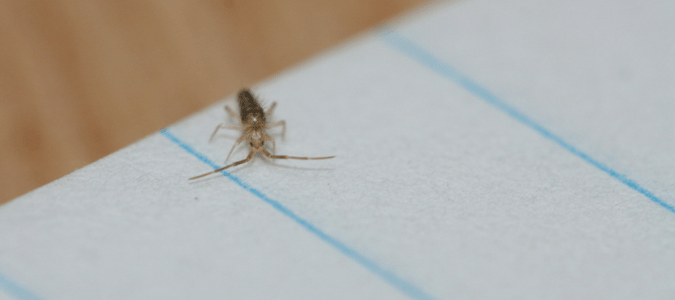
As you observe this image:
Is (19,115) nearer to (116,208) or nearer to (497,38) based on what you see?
(116,208)

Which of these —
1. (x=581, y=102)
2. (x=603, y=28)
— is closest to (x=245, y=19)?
(x=581, y=102)

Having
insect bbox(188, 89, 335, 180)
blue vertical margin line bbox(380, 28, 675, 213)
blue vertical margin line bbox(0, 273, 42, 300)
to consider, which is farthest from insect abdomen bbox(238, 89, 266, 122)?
blue vertical margin line bbox(0, 273, 42, 300)

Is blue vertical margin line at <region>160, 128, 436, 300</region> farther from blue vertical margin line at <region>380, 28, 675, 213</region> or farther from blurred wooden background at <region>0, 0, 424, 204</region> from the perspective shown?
blue vertical margin line at <region>380, 28, 675, 213</region>

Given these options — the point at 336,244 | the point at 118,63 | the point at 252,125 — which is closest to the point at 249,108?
the point at 252,125

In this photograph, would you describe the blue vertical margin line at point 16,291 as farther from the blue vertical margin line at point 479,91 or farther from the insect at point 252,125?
the blue vertical margin line at point 479,91

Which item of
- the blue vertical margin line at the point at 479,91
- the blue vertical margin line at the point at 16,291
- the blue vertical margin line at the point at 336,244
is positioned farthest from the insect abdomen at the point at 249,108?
the blue vertical margin line at the point at 16,291

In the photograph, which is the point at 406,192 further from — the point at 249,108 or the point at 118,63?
the point at 118,63
